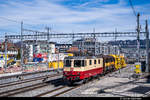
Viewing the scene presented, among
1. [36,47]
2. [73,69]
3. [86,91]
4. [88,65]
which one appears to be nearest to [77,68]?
[73,69]

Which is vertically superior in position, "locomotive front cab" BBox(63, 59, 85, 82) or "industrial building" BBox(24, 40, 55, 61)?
"industrial building" BBox(24, 40, 55, 61)

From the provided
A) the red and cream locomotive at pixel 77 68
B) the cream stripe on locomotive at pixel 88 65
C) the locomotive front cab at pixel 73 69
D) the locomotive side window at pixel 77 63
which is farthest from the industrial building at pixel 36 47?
the locomotive side window at pixel 77 63

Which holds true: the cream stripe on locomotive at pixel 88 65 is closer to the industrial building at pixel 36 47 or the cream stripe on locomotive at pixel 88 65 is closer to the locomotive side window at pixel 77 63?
the locomotive side window at pixel 77 63

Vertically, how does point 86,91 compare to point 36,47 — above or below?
below

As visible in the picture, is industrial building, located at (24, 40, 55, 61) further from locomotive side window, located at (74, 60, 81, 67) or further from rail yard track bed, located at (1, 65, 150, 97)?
rail yard track bed, located at (1, 65, 150, 97)

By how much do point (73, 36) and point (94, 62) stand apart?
2413 centimetres

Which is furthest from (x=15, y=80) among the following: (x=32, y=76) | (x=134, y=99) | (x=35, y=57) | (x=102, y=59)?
(x=35, y=57)

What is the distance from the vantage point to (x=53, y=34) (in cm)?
4544

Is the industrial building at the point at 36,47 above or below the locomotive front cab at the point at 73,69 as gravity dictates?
above

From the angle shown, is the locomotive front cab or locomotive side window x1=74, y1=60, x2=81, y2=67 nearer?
the locomotive front cab

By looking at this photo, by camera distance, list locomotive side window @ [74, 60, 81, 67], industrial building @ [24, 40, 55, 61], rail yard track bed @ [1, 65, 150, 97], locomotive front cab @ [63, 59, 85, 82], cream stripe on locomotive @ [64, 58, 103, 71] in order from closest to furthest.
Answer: rail yard track bed @ [1, 65, 150, 97]
locomotive front cab @ [63, 59, 85, 82]
cream stripe on locomotive @ [64, 58, 103, 71]
locomotive side window @ [74, 60, 81, 67]
industrial building @ [24, 40, 55, 61]

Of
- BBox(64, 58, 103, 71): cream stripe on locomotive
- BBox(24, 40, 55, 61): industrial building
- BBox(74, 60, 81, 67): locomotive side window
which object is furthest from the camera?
BBox(24, 40, 55, 61): industrial building

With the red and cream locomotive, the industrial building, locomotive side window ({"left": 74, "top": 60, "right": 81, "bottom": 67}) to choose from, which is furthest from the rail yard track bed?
the industrial building

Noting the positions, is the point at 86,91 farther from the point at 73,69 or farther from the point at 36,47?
the point at 36,47
